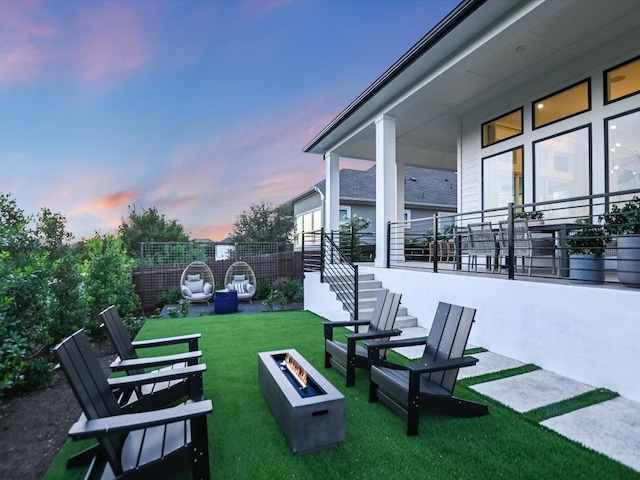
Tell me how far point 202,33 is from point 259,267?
7.33m

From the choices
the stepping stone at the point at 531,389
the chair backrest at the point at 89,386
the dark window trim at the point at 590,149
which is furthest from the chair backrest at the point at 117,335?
the dark window trim at the point at 590,149

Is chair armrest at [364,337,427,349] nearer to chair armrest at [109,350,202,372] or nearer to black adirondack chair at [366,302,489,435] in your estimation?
black adirondack chair at [366,302,489,435]

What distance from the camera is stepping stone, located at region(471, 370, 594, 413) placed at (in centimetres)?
319

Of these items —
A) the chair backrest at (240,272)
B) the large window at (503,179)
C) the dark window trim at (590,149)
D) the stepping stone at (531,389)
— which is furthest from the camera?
the chair backrest at (240,272)

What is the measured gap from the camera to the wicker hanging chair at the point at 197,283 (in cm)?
1007

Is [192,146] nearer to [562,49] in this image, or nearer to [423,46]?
[423,46]

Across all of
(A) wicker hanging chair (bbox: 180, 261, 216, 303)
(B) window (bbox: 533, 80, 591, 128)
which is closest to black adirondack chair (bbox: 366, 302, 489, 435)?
(B) window (bbox: 533, 80, 591, 128)

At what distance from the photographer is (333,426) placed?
2492mm

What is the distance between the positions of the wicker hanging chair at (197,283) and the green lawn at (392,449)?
22.9 ft

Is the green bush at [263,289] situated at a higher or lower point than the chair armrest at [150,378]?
lower

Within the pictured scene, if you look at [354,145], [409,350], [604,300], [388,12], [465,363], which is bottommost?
[409,350]

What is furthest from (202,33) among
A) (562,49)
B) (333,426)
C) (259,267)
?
(333,426)

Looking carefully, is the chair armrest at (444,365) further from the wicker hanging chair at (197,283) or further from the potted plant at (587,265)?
the wicker hanging chair at (197,283)

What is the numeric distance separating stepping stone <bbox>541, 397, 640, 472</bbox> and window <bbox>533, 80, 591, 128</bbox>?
202 inches
